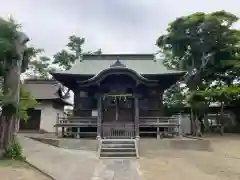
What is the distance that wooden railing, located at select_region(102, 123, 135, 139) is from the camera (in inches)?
569

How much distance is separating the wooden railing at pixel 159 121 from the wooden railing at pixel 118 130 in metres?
0.75

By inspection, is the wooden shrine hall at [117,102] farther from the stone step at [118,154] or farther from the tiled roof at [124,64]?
the stone step at [118,154]

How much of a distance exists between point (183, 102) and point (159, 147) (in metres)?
10.9

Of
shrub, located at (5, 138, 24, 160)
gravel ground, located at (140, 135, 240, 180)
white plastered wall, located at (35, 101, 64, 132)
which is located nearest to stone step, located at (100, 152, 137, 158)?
gravel ground, located at (140, 135, 240, 180)

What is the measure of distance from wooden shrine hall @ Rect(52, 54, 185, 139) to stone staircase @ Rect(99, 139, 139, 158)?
3.64 ft

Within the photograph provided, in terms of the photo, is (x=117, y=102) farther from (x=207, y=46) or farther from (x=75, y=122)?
(x=207, y=46)

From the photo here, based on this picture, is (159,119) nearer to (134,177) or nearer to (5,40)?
(134,177)

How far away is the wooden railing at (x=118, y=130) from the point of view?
1445cm

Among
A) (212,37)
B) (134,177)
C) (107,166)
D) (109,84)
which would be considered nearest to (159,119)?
(109,84)

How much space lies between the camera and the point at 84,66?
1902cm

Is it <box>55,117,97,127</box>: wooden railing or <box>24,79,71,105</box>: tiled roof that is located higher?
<box>24,79,71,105</box>: tiled roof

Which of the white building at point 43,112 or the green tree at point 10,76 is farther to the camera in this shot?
the white building at point 43,112

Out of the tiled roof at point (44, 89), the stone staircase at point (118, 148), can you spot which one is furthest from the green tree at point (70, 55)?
the stone staircase at point (118, 148)

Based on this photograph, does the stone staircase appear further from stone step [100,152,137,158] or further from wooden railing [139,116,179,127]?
wooden railing [139,116,179,127]
